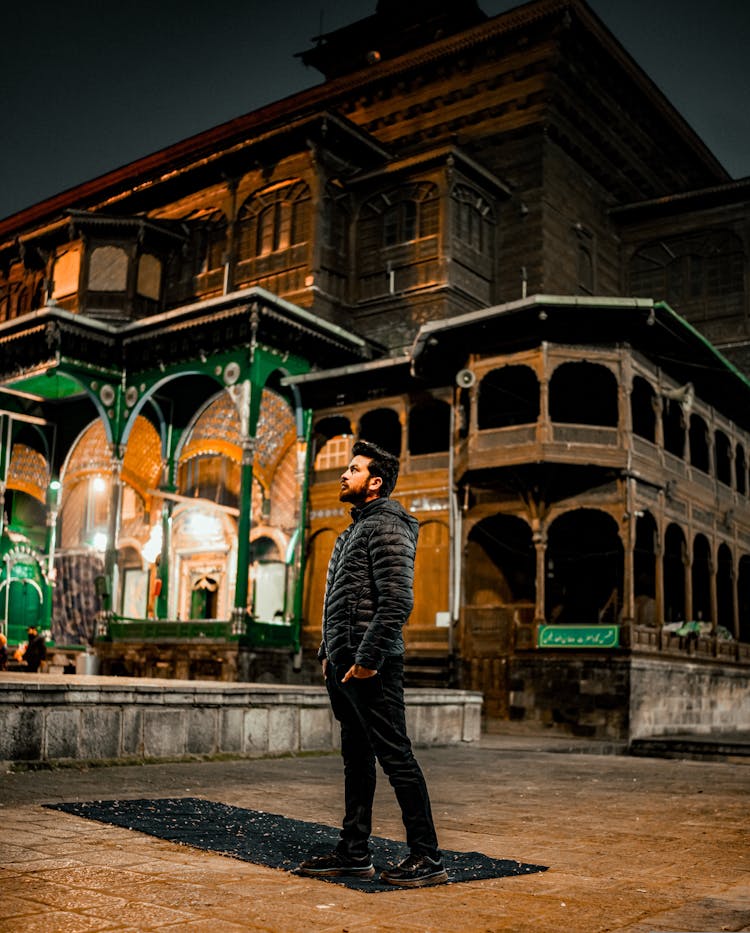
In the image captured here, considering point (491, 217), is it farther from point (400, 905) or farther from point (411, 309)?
point (400, 905)

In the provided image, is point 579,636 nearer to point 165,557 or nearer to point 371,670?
point 165,557

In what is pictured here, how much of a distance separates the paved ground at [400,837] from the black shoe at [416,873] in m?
0.08

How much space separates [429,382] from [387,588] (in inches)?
702

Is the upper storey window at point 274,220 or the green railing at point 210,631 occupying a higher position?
the upper storey window at point 274,220

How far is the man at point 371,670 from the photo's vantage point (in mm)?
4637

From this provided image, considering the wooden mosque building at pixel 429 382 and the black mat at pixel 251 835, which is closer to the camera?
the black mat at pixel 251 835

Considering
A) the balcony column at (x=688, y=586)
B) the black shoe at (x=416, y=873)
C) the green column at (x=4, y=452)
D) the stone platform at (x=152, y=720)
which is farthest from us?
the green column at (x=4, y=452)

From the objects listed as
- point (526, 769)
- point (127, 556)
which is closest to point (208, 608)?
point (127, 556)

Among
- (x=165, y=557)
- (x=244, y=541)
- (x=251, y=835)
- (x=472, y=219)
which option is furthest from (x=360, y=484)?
(x=165, y=557)

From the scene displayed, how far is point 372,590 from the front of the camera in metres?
4.92

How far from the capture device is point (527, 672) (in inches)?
770

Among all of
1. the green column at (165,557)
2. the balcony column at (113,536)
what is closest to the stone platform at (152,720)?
the balcony column at (113,536)

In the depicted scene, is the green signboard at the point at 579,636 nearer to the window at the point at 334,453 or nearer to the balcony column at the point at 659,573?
the balcony column at the point at 659,573

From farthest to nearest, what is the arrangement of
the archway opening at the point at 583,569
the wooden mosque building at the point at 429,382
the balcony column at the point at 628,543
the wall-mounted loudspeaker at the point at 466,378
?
1. the archway opening at the point at 583,569
2. the wall-mounted loudspeaker at the point at 466,378
3. the wooden mosque building at the point at 429,382
4. the balcony column at the point at 628,543
